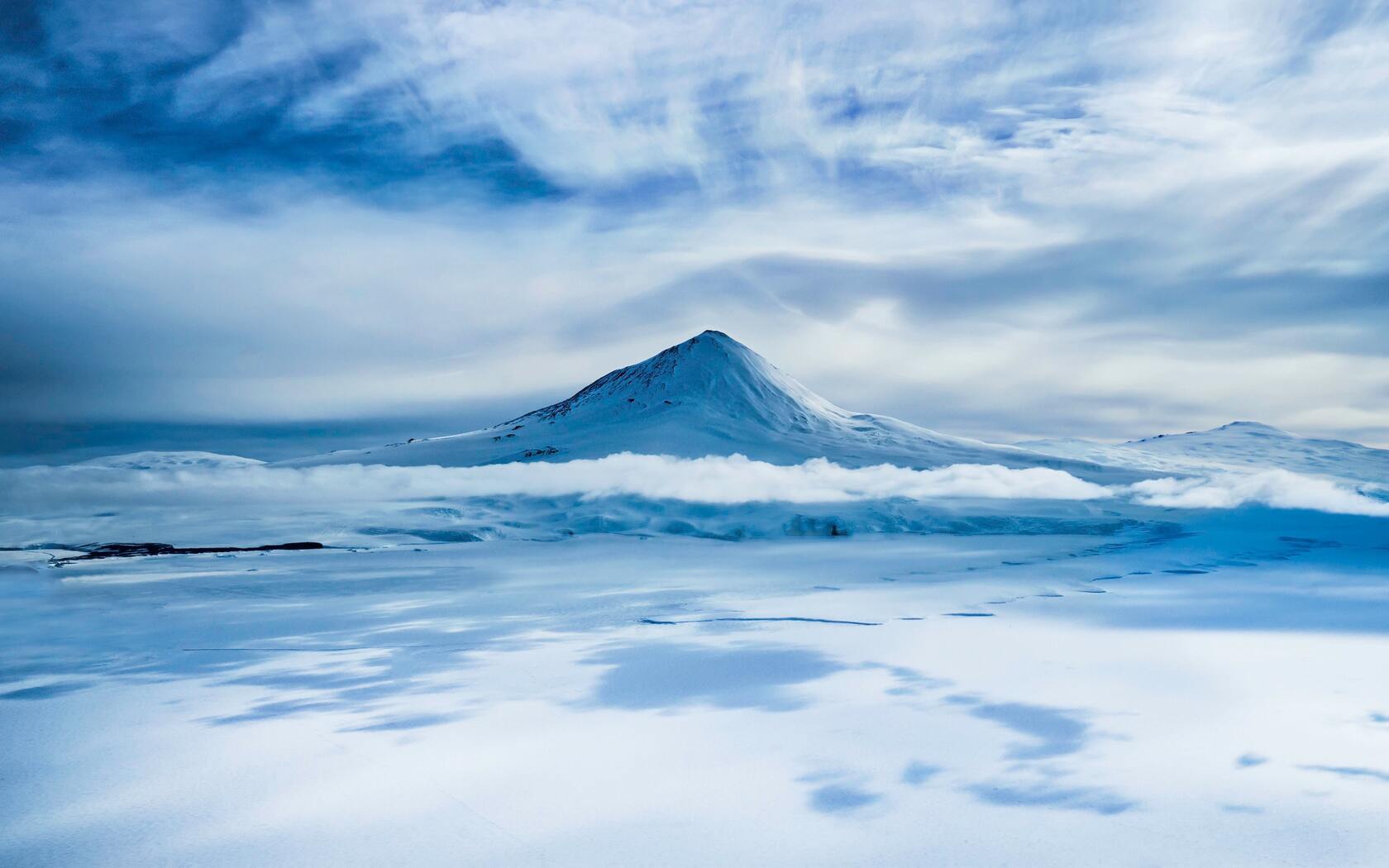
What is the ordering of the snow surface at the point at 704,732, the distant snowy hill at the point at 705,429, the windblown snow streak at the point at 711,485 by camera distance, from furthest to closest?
the distant snowy hill at the point at 705,429, the windblown snow streak at the point at 711,485, the snow surface at the point at 704,732

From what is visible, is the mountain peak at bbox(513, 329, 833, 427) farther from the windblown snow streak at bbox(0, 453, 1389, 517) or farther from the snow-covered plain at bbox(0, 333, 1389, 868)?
the snow-covered plain at bbox(0, 333, 1389, 868)

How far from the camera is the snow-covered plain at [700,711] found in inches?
A: 147

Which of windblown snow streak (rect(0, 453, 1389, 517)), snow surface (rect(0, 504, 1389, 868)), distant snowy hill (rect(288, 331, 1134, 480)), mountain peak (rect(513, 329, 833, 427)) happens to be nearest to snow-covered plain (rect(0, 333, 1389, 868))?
snow surface (rect(0, 504, 1389, 868))

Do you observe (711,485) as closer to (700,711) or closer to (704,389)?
(704,389)

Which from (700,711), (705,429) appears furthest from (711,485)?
(700,711)

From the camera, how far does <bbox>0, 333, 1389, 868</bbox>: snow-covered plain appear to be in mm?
3730

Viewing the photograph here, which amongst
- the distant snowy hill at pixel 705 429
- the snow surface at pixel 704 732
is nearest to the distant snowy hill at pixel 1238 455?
the distant snowy hill at pixel 705 429

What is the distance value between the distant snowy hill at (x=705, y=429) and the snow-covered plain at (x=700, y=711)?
24950 millimetres

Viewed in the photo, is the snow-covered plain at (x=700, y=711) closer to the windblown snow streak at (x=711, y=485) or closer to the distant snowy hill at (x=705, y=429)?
the windblown snow streak at (x=711, y=485)

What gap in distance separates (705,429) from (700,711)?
40145 millimetres

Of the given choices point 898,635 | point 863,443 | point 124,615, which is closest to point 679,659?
point 898,635

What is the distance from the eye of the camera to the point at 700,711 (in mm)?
5633

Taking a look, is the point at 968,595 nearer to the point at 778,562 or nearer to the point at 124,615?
the point at 778,562

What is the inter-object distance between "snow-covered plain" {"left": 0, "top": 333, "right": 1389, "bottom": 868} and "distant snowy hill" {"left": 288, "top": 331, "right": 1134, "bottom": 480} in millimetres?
24950
